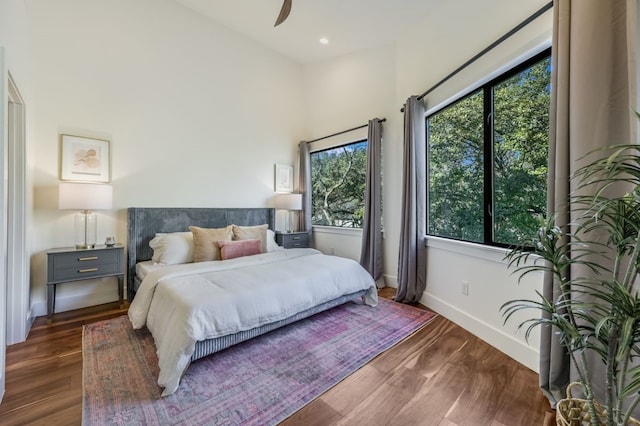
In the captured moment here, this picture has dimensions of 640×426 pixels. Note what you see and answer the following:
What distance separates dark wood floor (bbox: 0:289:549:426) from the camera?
152 cm

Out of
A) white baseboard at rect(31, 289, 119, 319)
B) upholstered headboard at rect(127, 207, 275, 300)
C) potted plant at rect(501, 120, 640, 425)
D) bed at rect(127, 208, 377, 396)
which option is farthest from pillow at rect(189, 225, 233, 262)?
potted plant at rect(501, 120, 640, 425)

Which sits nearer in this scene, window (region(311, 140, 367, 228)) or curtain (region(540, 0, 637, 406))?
curtain (region(540, 0, 637, 406))

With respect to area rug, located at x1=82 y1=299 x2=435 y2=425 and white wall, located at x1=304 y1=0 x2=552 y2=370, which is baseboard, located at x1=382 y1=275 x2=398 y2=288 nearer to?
white wall, located at x1=304 y1=0 x2=552 y2=370

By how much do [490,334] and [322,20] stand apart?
13.4ft

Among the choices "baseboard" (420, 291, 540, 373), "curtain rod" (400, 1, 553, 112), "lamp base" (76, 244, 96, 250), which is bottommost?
"baseboard" (420, 291, 540, 373)

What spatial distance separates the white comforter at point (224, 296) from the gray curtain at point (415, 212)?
0.50 metres

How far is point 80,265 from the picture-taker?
2.76m

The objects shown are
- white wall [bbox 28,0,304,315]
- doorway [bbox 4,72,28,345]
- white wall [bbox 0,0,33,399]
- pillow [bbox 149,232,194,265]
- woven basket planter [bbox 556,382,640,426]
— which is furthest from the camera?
pillow [bbox 149,232,194,265]

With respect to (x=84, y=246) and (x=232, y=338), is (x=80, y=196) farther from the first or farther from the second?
(x=232, y=338)

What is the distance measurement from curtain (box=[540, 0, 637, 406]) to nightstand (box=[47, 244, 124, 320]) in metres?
3.80

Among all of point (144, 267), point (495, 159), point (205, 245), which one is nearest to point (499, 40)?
point (495, 159)

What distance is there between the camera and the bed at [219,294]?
181cm

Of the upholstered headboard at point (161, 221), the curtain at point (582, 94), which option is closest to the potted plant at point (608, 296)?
the curtain at point (582, 94)

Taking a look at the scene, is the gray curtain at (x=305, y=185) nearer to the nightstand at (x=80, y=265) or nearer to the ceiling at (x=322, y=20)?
the ceiling at (x=322, y=20)
